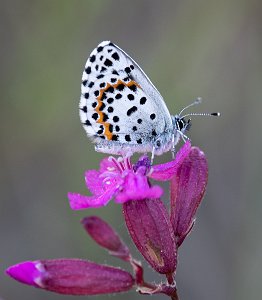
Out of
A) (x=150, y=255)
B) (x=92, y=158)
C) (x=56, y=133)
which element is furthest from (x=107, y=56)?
(x=56, y=133)

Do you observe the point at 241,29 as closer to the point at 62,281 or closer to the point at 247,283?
the point at 247,283

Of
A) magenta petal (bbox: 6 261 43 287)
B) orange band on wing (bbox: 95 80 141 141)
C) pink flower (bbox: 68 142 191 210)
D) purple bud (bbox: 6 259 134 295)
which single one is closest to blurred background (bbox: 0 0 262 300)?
pink flower (bbox: 68 142 191 210)

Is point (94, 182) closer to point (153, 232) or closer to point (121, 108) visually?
point (121, 108)

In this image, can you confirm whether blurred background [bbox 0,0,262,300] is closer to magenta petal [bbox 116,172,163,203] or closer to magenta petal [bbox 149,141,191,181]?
magenta petal [bbox 149,141,191,181]

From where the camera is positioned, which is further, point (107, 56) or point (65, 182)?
point (65, 182)

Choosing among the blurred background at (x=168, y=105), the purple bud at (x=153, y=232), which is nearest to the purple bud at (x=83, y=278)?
the purple bud at (x=153, y=232)

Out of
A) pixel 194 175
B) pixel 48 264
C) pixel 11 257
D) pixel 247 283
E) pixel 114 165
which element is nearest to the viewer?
pixel 48 264
